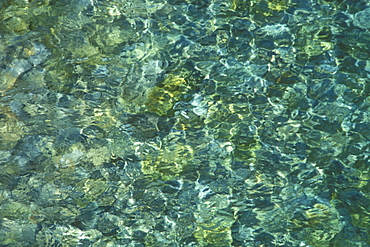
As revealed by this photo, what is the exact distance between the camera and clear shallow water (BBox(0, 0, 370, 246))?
4.32 feet

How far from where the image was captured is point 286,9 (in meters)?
1.30

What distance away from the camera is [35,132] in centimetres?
134

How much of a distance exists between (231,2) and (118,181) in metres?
0.67

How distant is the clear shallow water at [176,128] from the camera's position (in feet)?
4.32

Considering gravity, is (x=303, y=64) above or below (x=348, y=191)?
above

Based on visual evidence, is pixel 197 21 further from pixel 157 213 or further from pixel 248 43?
pixel 157 213

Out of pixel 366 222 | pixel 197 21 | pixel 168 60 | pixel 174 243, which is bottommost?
pixel 174 243

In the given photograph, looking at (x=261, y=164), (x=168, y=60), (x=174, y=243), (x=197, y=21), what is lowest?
(x=174, y=243)

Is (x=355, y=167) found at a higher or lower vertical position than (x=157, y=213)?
higher

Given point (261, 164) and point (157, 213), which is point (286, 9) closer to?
point (261, 164)

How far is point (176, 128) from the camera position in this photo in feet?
4.39

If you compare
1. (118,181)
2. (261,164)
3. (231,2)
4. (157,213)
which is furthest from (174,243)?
(231,2)

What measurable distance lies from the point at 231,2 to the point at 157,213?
705 millimetres

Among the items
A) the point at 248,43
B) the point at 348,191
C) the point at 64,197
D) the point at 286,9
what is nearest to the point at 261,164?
the point at 348,191
